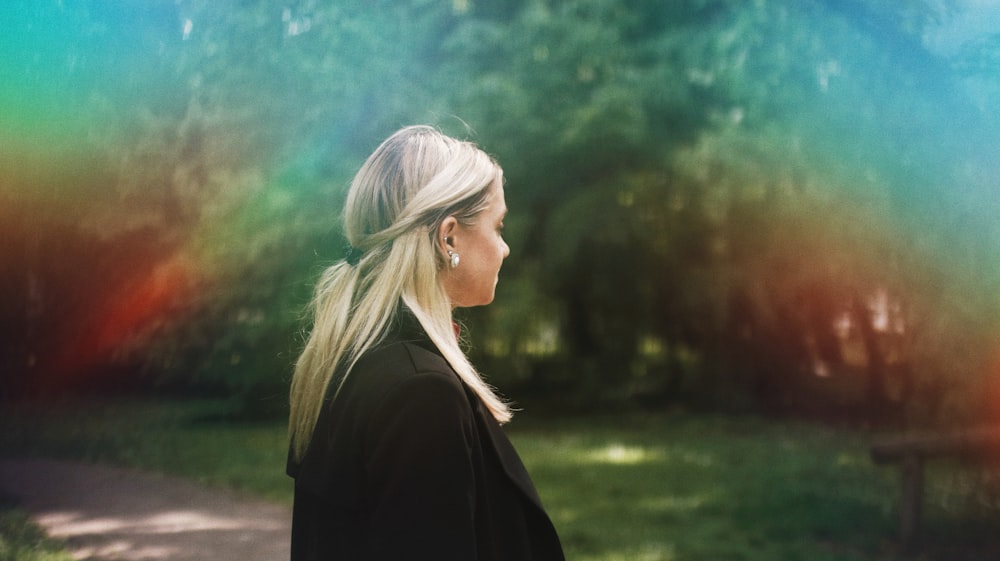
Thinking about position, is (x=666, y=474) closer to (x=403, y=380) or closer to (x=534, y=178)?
(x=534, y=178)

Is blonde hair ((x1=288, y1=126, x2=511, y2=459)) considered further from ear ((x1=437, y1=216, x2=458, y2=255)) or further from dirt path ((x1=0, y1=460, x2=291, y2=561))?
dirt path ((x1=0, y1=460, x2=291, y2=561))

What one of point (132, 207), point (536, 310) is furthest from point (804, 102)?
point (132, 207)

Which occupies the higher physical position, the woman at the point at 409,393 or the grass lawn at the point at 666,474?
the woman at the point at 409,393

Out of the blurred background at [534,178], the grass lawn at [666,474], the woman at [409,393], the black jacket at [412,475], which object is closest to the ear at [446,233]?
the woman at [409,393]

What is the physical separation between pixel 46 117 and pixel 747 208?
4.12m

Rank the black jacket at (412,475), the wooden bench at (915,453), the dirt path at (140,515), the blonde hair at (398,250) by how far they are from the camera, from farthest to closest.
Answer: the dirt path at (140,515)
the wooden bench at (915,453)
the blonde hair at (398,250)
the black jacket at (412,475)

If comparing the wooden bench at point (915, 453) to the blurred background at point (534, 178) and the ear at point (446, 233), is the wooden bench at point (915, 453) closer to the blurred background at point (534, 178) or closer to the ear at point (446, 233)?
the blurred background at point (534, 178)

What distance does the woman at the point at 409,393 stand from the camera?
1086 millimetres

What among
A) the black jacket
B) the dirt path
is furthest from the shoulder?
the dirt path

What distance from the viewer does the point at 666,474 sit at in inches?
220

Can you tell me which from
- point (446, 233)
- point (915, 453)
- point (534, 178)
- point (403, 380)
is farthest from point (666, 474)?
point (403, 380)

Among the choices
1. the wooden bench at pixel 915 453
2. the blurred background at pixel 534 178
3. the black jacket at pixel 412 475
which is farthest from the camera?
the blurred background at pixel 534 178

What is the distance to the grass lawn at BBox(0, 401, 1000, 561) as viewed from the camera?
4.95 metres

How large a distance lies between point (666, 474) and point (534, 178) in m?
1.91
